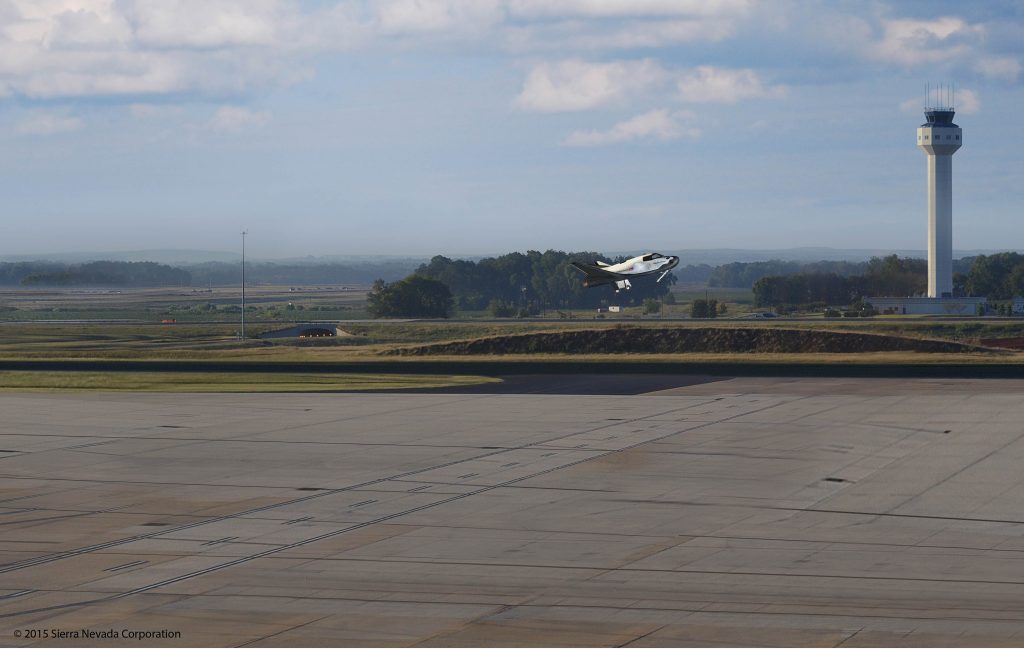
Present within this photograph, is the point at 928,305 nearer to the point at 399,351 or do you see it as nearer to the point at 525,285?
the point at 525,285

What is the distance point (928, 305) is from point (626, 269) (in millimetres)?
121147

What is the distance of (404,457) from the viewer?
123ft

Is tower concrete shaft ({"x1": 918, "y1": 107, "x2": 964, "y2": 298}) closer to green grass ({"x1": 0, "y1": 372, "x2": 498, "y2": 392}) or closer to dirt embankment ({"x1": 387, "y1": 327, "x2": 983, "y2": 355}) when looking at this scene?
dirt embankment ({"x1": 387, "y1": 327, "x2": 983, "y2": 355})

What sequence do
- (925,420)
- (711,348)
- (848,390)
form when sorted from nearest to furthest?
(925,420) → (848,390) → (711,348)

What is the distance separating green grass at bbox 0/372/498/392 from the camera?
63.2 metres

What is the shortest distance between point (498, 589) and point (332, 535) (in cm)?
605

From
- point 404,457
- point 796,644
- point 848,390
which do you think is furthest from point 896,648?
point 848,390

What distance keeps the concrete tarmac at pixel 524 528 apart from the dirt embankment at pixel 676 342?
3312 cm

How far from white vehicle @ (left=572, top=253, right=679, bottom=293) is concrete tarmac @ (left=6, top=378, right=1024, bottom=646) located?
5.36 m

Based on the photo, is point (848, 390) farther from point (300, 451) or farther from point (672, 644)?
point (672, 644)

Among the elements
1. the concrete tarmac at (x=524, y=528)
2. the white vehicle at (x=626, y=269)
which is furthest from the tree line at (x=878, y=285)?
the white vehicle at (x=626, y=269)

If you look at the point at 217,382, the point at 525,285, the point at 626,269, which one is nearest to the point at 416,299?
the point at 525,285

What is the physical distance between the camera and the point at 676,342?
274 feet

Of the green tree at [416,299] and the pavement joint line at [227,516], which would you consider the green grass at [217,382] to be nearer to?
the pavement joint line at [227,516]
